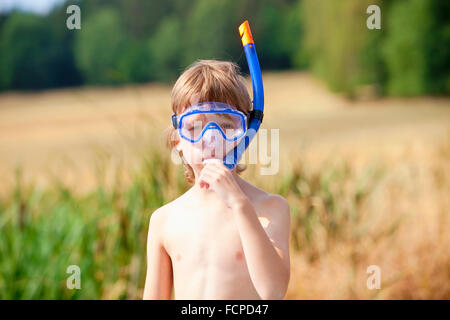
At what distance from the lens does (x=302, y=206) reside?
10.6 ft

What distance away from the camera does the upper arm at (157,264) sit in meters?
1.07

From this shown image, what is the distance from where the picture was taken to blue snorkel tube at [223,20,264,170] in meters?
0.98

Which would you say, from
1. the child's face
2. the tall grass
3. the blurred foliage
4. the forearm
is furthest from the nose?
the blurred foliage

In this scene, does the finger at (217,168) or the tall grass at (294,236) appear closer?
the finger at (217,168)

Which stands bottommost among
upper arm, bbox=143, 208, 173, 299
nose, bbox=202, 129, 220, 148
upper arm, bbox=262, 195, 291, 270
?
upper arm, bbox=143, 208, 173, 299

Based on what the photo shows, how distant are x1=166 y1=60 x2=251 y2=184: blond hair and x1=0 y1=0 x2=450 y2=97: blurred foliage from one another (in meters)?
8.62

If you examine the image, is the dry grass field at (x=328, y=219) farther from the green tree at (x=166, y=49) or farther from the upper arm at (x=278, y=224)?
the green tree at (x=166, y=49)

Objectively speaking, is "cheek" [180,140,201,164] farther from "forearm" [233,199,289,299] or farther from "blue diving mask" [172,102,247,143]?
"forearm" [233,199,289,299]

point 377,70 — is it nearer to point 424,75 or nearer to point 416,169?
point 424,75

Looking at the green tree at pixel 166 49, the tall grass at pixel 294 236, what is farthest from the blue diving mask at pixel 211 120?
the green tree at pixel 166 49

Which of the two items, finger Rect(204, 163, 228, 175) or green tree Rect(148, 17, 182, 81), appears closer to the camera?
finger Rect(204, 163, 228, 175)
